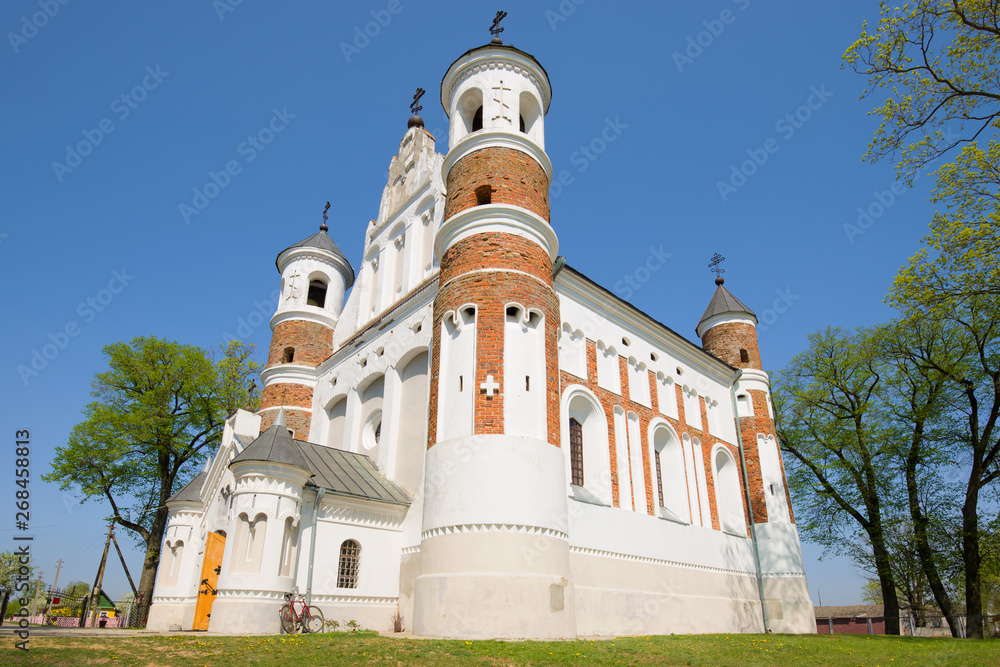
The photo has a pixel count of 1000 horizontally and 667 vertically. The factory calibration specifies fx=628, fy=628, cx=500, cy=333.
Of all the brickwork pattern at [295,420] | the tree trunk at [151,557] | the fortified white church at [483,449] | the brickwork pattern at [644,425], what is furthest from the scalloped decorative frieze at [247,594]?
the tree trunk at [151,557]

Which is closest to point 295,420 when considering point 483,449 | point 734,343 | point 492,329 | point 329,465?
point 329,465

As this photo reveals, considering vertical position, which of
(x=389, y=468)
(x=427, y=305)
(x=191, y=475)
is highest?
(x=427, y=305)

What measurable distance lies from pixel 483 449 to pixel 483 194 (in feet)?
24.2

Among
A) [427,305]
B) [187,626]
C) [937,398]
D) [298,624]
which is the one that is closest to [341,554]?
[298,624]

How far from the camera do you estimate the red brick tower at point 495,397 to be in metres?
13.0

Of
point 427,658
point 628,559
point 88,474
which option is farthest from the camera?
point 88,474

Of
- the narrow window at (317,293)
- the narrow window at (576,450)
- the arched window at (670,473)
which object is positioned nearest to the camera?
the narrow window at (576,450)

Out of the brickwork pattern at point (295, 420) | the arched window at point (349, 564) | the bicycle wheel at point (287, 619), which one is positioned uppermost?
the brickwork pattern at point (295, 420)

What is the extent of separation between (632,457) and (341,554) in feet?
30.2

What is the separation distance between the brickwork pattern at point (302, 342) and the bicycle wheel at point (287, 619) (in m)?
11.8

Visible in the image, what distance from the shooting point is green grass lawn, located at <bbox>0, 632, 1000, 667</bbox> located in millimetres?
8016

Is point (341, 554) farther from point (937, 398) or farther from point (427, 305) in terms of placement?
point (937, 398)

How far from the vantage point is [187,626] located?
1797 cm

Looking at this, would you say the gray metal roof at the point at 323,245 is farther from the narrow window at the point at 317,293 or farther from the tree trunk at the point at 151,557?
the tree trunk at the point at 151,557
